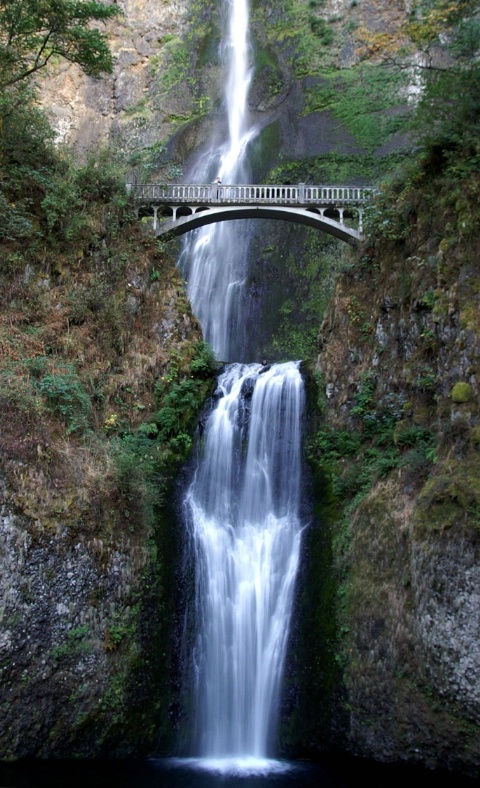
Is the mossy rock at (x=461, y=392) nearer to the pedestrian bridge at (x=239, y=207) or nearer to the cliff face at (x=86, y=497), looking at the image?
the cliff face at (x=86, y=497)

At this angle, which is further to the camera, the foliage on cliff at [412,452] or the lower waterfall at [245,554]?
the lower waterfall at [245,554]

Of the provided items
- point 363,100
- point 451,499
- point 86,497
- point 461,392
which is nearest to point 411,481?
point 451,499

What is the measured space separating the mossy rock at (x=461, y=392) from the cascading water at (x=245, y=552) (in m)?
4.13

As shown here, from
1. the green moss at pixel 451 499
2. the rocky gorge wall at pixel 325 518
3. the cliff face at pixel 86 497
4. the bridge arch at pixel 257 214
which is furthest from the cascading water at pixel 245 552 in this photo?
the bridge arch at pixel 257 214

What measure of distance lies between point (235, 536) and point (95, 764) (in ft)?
15.3

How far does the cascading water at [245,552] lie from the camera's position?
10562mm

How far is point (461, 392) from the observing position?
10375 mm

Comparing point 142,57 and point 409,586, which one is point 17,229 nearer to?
point 409,586

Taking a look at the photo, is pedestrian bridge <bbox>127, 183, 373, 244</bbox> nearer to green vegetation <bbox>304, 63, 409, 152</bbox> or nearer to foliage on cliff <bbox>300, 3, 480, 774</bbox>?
foliage on cliff <bbox>300, 3, 480, 774</bbox>

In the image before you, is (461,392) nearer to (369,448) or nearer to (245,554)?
(369,448)

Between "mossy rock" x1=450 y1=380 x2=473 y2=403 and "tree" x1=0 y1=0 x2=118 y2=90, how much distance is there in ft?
44.2

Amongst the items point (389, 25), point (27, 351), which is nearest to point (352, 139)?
point (389, 25)

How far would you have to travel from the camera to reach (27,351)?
523 inches

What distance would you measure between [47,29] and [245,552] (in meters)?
14.7
